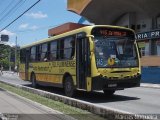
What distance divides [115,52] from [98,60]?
82cm

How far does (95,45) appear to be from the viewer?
15.5 metres

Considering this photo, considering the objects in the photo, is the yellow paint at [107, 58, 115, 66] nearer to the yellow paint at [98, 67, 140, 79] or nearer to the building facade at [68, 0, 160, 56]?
the yellow paint at [98, 67, 140, 79]

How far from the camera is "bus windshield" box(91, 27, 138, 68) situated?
1545 cm

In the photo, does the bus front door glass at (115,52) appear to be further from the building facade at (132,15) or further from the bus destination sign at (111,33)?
the building facade at (132,15)

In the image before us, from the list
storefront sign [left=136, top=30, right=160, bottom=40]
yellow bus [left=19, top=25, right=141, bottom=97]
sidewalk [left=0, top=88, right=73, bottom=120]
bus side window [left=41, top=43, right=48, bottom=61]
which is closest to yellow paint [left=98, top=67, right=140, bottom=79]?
yellow bus [left=19, top=25, right=141, bottom=97]

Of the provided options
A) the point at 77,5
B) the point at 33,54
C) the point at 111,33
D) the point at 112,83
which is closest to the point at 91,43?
the point at 111,33

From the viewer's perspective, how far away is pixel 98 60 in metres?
15.4

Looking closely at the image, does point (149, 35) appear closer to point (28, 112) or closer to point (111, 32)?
point (111, 32)

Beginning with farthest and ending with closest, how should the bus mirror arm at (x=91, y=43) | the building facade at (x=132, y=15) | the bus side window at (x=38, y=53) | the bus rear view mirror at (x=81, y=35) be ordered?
the building facade at (x=132, y=15), the bus side window at (x=38, y=53), the bus rear view mirror at (x=81, y=35), the bus mirror arm at (x=91, y=43)

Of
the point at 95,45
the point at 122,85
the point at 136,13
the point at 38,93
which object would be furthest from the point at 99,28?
the point at 136,13

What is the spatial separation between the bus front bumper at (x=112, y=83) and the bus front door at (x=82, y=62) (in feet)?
2.71

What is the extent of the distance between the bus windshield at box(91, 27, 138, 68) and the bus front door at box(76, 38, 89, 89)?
1.77 ft

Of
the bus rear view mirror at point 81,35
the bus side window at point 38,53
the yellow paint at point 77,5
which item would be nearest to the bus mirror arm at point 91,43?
the bus rear view mirror at point 81,35

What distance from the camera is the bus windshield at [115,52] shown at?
15445 millimetres
